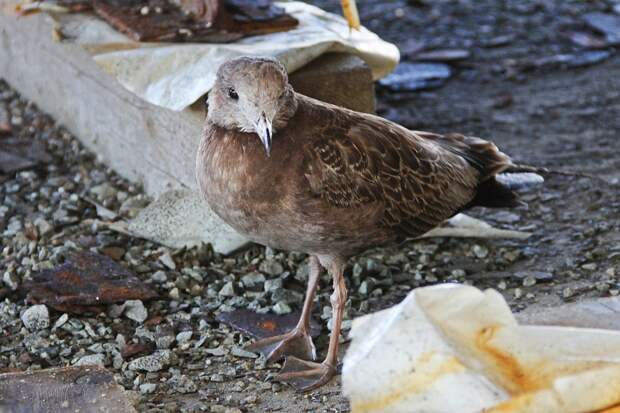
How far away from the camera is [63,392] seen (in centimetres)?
371

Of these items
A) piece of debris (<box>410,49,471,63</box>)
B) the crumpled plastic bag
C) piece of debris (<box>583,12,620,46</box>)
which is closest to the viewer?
the crumpled plastic bag

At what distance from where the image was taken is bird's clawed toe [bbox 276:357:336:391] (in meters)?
4.17

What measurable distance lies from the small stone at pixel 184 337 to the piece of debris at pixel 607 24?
15.5 ft

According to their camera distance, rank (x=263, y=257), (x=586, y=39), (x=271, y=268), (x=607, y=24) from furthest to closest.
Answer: (x=607, y=24) → (x=586, y=39) → (x=263, y=257) → (x=271, y=268)

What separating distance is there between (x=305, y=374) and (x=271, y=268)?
3.07 ft

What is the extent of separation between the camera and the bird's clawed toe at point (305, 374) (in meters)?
4.17

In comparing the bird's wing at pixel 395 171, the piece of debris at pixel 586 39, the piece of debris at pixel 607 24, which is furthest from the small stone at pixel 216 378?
the piece of debris at pixel 607 24

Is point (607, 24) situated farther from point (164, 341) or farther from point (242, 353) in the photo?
point (164, 341)

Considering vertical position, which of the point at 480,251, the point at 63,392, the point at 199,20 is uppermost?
the point at 199,20

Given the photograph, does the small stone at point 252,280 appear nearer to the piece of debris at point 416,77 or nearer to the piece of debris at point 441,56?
the piece of debris at point 416,77

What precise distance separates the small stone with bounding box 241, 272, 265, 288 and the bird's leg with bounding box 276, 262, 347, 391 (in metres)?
0.69

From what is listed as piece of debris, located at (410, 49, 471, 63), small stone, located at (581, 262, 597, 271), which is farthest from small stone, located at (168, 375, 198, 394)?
piece of debris, located at (410, 49, 471, 63)

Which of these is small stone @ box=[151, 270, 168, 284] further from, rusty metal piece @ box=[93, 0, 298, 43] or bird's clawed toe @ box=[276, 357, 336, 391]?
rusty metal piece @ box=[93, 0, 298, 43]

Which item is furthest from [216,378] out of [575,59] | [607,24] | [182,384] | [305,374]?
[607,24]
